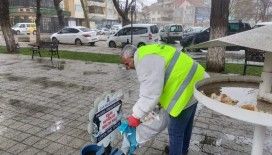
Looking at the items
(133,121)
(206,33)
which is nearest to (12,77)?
(133,121)

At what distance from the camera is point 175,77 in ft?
10.3

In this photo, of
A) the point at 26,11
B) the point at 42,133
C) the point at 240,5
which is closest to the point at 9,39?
the point at 42,133

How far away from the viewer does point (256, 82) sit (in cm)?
398

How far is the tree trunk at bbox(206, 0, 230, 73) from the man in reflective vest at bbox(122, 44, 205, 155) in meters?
7.00

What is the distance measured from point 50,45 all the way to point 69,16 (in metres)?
46.5

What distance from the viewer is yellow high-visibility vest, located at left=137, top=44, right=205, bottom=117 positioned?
3.07 m

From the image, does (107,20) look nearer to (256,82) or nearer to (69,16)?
(69,16)

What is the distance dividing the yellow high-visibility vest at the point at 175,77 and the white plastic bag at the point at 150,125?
39cm

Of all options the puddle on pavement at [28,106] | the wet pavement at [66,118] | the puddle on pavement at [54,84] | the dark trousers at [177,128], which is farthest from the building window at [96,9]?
the dark trousers at [177,128]

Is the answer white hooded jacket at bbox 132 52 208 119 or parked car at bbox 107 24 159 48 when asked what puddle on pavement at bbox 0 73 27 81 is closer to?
white hooded jacket at bbox 132 52 208 119

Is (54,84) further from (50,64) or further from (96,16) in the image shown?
(96,16)

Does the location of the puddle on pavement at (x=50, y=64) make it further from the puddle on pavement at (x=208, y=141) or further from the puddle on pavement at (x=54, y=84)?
the puddle on pavement at (x=208, y=141)

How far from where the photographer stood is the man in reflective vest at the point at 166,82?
117 inches

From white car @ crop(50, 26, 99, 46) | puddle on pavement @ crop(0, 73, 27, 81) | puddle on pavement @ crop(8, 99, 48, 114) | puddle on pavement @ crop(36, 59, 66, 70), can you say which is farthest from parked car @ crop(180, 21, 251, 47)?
puddle on pavement @ crop(8, 99, 48, 114)
